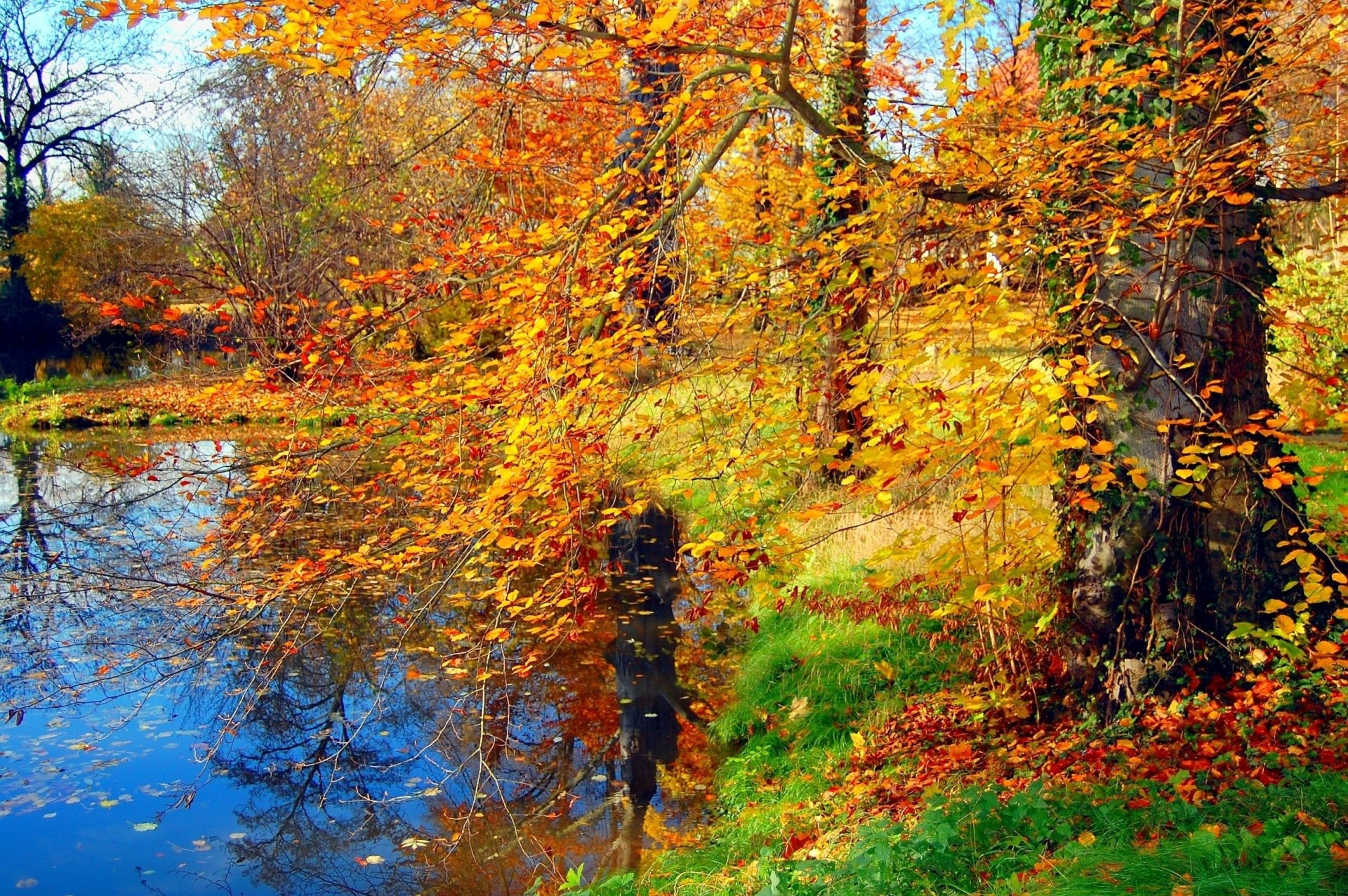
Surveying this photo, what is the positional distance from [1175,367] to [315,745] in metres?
5.69

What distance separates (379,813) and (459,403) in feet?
→ 8.35

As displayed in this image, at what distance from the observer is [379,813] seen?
233 inches

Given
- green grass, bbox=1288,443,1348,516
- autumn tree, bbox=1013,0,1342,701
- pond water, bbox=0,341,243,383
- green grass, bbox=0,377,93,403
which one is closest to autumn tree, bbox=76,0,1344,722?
autumn tree, bbox=1013,0,1342,701

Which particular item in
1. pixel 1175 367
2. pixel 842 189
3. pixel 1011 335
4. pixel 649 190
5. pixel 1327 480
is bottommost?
pixel 1327 480

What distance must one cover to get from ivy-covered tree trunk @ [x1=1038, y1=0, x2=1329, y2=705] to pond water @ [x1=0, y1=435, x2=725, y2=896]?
2.76m

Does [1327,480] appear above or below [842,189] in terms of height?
below

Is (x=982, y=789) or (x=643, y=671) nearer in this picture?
(x=982, y=789)

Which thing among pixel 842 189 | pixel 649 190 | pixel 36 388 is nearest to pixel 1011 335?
pixel 842 189

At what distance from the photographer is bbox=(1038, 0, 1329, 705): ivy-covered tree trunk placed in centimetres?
472

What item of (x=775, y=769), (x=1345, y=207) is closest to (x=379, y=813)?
(x=775, y=769)

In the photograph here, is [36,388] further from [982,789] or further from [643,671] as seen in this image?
[982,789]

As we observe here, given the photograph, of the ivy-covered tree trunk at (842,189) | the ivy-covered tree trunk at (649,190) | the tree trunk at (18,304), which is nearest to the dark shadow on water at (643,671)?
the ivy-covered tree trunk at (842,189)

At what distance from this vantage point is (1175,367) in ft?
15.5

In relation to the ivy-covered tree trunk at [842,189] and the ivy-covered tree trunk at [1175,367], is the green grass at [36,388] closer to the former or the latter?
the ivy-covered tree trunk at [842,189]
